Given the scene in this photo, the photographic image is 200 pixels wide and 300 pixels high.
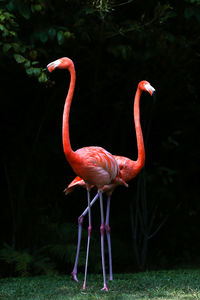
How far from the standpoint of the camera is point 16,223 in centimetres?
646

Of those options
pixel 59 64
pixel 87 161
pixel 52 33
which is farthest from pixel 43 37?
pixel 87 161

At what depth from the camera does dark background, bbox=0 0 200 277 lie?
19.0 ft

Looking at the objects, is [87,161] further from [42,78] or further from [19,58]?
[19,58]

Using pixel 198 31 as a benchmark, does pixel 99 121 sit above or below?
below

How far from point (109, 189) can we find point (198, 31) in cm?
231

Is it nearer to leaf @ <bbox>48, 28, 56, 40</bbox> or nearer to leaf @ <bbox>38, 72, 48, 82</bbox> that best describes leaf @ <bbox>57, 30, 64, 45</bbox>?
leaf @ <bbox>48, 28, 56, 40</bbox>

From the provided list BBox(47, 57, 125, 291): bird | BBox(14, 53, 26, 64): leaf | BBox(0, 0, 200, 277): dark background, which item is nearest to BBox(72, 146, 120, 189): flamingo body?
BBox(47, 57, 125, 291): bird

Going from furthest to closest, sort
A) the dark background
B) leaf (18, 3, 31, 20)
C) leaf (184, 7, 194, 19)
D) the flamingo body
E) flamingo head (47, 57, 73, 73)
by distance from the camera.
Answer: the dark background < leaf (184, 7, 194, 19) < leaf (18, 3, 31, 20) < the flamingo body < flamingo head (47, 57, 73, 73)

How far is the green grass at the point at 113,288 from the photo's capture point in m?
4.18

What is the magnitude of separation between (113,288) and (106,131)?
9.41 ft

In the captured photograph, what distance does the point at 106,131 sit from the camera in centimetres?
710

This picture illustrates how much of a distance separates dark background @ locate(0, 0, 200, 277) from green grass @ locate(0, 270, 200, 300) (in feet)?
2.75

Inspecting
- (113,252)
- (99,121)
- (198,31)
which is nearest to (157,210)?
(113,252)

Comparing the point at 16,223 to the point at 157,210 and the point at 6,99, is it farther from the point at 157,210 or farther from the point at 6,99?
the point at 157,210
